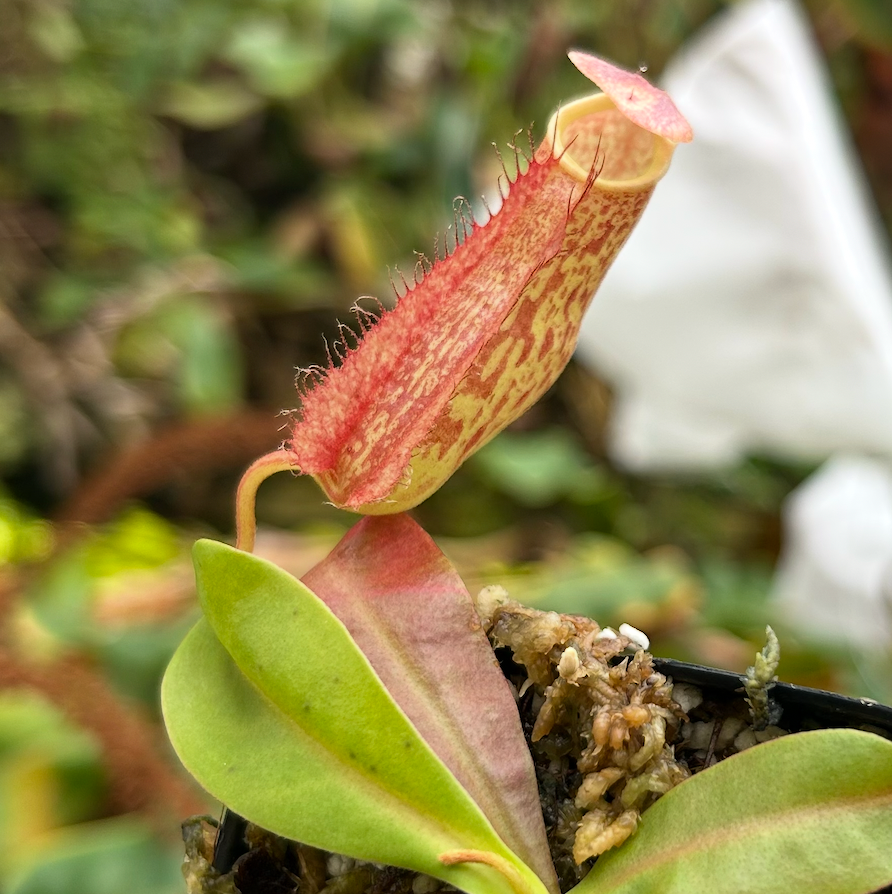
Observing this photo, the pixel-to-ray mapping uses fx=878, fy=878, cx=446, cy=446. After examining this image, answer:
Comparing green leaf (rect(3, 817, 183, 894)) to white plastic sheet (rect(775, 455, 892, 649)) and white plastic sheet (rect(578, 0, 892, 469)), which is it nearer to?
white plastic sheet (rect(775, 455, 892, 649))

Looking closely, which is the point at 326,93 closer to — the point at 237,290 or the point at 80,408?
the point at 237,290

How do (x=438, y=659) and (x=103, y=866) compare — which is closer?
(x=438, y=659)

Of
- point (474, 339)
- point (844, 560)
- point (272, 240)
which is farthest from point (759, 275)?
point (474, 339)

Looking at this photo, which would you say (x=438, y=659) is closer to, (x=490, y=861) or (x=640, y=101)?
(x=490, y=861)

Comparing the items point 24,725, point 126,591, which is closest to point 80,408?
point 126,591

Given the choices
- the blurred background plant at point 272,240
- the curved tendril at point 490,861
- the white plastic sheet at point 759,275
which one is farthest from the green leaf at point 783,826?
the white plastic sheet at point 759,275

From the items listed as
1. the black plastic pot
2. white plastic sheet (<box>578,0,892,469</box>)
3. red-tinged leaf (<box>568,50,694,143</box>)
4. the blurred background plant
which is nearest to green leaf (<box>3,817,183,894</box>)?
the blurred background plant
